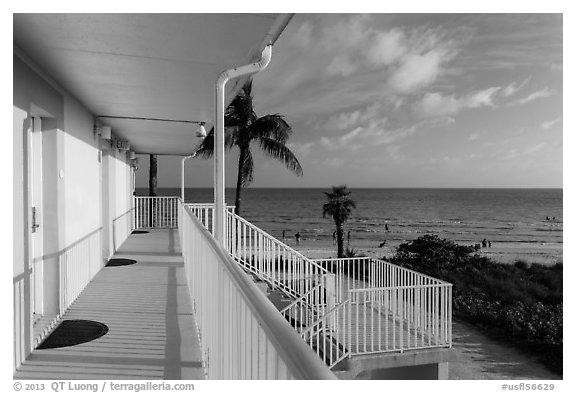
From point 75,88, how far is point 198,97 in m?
1.11

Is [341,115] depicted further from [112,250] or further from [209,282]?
[209,282]

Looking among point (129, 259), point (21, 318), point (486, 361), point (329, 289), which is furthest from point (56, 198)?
point (486, 361)

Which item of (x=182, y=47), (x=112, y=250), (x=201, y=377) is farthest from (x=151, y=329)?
(x=112, y=250)

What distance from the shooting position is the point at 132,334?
350 centimetres

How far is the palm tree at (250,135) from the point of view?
1445cm

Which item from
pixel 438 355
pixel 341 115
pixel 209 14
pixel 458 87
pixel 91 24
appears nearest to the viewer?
pixel 209 14

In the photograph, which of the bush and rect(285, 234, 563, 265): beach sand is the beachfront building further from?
rect(285, 234, 563, 265): beach sand

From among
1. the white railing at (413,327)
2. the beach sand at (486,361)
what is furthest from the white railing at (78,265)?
the beach sand at (486,361)

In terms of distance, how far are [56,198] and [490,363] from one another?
10.1 meters

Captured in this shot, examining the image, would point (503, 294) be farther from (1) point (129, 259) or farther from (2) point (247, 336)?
(2) point (247, 336)

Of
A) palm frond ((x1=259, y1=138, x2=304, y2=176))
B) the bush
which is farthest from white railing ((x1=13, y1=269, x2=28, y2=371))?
palm frond ((x1=259, y1=138, x2=304, y2=176))

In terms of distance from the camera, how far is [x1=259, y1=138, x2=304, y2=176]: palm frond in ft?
47.1

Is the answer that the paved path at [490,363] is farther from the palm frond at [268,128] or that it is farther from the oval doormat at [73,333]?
the palm frond at [268,128]

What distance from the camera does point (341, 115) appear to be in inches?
1705
